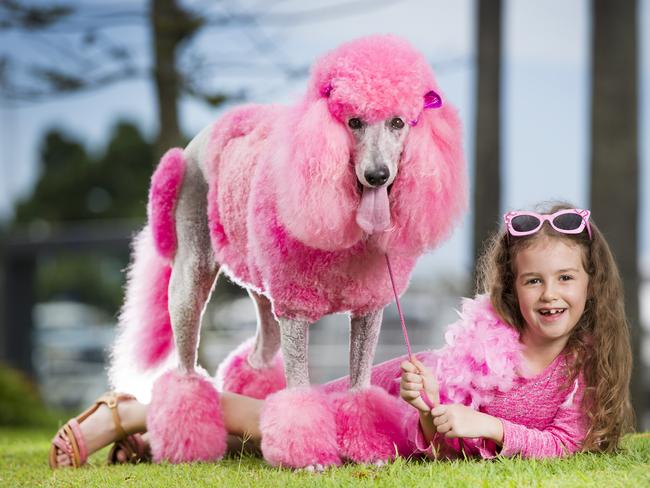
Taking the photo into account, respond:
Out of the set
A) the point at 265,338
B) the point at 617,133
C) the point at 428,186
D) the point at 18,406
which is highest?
the point at 617,133

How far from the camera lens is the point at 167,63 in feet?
22.7

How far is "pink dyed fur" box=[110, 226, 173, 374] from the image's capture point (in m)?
3.21

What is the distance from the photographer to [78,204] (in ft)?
75.3

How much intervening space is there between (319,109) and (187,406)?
1.13 metres

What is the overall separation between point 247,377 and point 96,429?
1.86ft

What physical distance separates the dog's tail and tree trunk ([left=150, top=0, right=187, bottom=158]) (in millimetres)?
3273

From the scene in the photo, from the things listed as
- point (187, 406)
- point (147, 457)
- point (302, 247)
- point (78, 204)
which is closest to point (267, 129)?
point (302, 247)

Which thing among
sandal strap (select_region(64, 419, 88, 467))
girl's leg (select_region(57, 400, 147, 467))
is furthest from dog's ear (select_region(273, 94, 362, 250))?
sandal strap (select_region(64, 419, 88, 467))

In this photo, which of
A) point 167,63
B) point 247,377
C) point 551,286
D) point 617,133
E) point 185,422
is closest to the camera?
point 551,286

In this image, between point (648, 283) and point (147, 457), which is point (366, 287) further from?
point (648, 283)

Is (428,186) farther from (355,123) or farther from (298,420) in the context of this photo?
(298,420)

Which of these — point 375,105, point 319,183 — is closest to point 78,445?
point 319,183

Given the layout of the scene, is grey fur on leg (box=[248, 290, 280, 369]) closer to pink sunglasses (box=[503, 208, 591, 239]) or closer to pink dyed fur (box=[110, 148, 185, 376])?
pink dyed fur (box=[110, 148, 185, 376])

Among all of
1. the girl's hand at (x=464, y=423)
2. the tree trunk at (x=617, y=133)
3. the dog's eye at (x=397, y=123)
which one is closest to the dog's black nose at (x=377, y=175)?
the dog's eye at (x=397, y=123)
